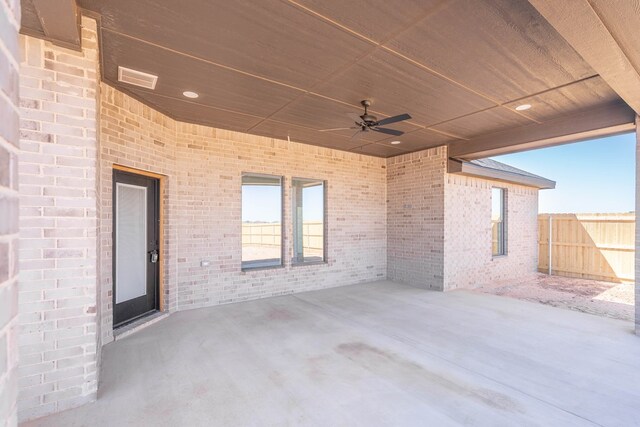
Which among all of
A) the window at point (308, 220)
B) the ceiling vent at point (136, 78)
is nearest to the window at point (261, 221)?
the window at point (308, 220)

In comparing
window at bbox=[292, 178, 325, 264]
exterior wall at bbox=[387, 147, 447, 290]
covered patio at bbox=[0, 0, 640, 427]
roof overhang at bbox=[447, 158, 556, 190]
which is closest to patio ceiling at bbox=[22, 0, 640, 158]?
covered patio at bbox=[0, 0, 640, 427]

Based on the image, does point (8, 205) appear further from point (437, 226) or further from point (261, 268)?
point (437, 226)

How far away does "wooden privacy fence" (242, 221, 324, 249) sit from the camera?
6.18 m

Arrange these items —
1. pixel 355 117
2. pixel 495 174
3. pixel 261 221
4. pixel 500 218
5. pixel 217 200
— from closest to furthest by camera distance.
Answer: pixel 355 117, pixel 217 200, pixel 261 221, pixel 495 174, pixel 500 218

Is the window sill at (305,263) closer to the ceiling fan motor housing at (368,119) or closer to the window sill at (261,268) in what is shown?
the window sill at (261,268)

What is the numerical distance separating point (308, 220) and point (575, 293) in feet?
19.7

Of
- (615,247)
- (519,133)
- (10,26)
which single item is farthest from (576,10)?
(615,247)

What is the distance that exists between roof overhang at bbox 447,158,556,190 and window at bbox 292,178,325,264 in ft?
9.57

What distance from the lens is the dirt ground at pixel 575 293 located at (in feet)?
18.2

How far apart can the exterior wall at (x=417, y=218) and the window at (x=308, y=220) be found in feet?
6.17

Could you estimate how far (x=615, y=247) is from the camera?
7.93 meters

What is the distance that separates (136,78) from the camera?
12.0ft

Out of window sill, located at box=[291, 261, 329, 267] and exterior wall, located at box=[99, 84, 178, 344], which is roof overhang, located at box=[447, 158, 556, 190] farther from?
exterior wall, located at box=[99, 84, 178, 344]

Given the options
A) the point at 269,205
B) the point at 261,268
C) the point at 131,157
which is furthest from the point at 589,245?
the point at 131,157
